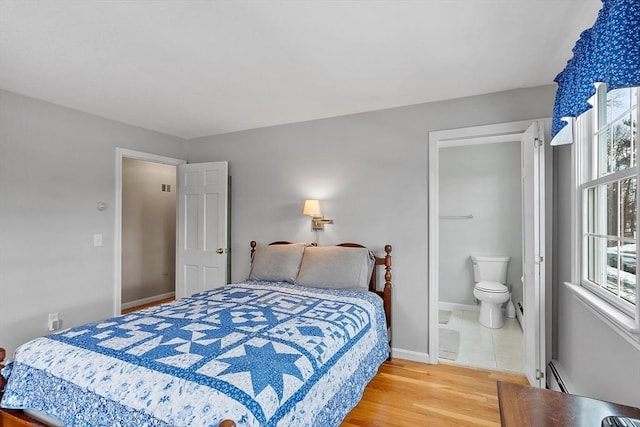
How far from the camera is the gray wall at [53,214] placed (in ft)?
9.16

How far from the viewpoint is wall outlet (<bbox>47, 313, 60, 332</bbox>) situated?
303cm

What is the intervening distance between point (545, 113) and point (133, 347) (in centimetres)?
333

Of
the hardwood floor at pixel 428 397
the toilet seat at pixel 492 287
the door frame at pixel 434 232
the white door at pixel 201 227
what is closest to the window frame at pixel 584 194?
the door frame at pixel 434 232

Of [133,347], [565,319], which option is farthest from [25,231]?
[565,319]

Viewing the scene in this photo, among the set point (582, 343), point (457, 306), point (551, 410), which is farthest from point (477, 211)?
point (551, 410)

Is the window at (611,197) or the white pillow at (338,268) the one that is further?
the white pillow at (338,268)

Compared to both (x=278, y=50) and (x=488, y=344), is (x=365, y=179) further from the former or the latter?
(x=488, y=344)

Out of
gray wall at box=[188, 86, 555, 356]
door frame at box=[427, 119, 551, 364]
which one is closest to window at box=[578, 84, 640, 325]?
gray wall at box=[188, 86, 555, 356]

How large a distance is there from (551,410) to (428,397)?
60.0 inches

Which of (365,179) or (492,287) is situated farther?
(492,287)

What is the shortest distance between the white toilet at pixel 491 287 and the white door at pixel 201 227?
315 cm

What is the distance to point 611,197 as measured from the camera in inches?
70.9

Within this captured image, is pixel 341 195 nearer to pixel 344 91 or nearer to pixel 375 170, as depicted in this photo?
pixel 375 170

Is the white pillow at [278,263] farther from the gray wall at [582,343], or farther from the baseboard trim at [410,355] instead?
the gray wall at [582,343]
